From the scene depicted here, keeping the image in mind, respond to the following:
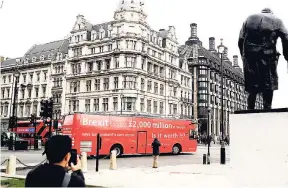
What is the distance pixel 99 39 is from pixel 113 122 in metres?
35.3

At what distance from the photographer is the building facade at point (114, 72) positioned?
53562 mm

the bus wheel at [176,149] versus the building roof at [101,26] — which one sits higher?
the building roof at [101,26]

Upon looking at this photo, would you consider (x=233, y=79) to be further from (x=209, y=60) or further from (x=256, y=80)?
(x=256, y=80)

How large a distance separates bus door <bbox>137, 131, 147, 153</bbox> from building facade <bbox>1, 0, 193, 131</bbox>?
83.3 feet

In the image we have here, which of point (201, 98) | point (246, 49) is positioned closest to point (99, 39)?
point (201, 98)

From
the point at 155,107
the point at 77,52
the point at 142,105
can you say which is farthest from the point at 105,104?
the point at 77,52

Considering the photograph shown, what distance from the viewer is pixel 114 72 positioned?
178ft

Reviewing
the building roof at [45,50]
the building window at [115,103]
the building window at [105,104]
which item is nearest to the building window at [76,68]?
the building roof at [45,50]

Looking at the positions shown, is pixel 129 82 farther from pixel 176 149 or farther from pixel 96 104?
pixel 176 149

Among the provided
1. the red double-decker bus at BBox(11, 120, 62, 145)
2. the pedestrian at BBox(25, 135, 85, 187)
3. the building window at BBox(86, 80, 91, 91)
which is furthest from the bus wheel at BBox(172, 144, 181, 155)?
the building window at BBox(86, 80, 91, 91)

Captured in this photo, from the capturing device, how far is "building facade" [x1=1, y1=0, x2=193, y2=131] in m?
53.6

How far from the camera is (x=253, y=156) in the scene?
668 cm

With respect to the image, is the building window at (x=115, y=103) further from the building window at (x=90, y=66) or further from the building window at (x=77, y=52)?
the building window at (x=77, y=52)

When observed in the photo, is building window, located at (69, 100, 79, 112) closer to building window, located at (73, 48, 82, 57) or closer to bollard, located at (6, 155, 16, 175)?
building window, located at (73, 48, 82, 57)
